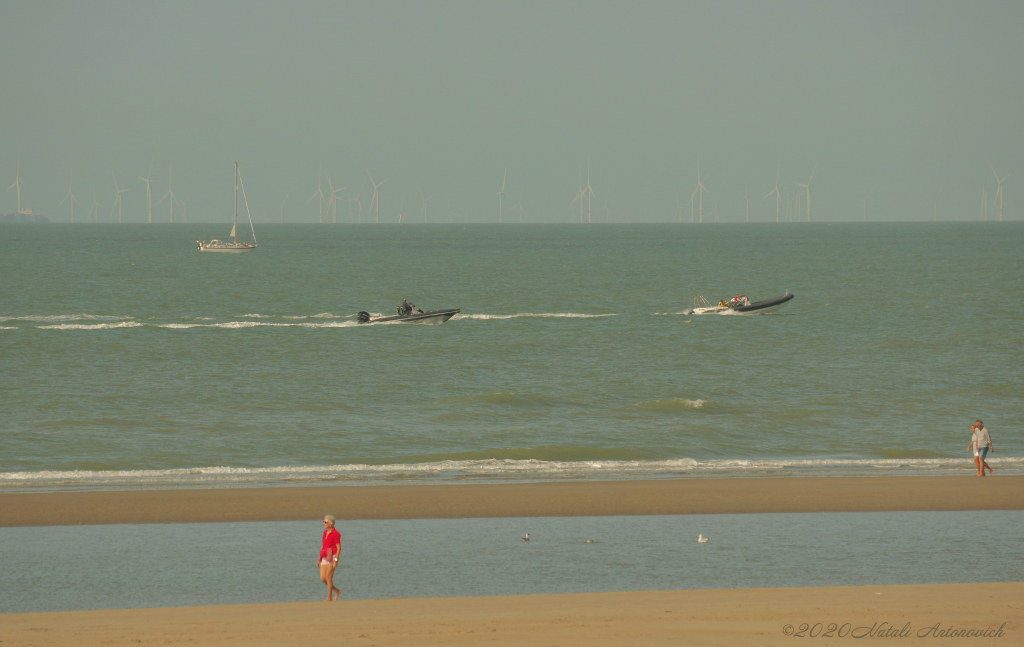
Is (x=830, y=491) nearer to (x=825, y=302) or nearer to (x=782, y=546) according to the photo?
(x=782, y=546)

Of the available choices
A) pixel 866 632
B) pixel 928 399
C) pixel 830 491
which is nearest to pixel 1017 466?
pixel 830 491

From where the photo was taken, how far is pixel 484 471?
2500 centimetres

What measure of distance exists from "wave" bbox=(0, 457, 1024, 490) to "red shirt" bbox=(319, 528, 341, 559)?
29.6ft

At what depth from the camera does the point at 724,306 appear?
65.3m

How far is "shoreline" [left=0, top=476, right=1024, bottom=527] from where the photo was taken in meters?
19.9

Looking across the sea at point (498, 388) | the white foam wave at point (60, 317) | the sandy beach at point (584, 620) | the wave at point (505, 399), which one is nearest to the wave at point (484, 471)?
the sea at point (498, 388)

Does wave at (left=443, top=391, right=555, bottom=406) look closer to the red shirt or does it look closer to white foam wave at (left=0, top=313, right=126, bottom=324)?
the red shirt

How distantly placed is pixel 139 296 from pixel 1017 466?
7524 centimetres

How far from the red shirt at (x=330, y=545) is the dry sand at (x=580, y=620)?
31.6 inches

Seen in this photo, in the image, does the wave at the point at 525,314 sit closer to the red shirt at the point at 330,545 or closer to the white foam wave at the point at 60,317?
the white foam wave at the point at 60,317

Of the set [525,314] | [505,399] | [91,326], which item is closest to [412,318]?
[525,314]

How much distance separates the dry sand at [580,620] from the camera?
12023mm

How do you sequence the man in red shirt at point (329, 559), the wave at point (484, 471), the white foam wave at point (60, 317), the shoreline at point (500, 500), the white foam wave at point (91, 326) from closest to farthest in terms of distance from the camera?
the man in red shirt at point (329, 559) → the shoreline at point (500, 500) → the wave at point (484, 471) → the white foam wave at point (91, 326) → the white foam wave at point (60, 317)

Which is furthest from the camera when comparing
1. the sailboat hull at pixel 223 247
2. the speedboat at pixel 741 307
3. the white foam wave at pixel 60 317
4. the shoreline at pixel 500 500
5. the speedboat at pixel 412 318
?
the sailboat hull at pixel 223 247
